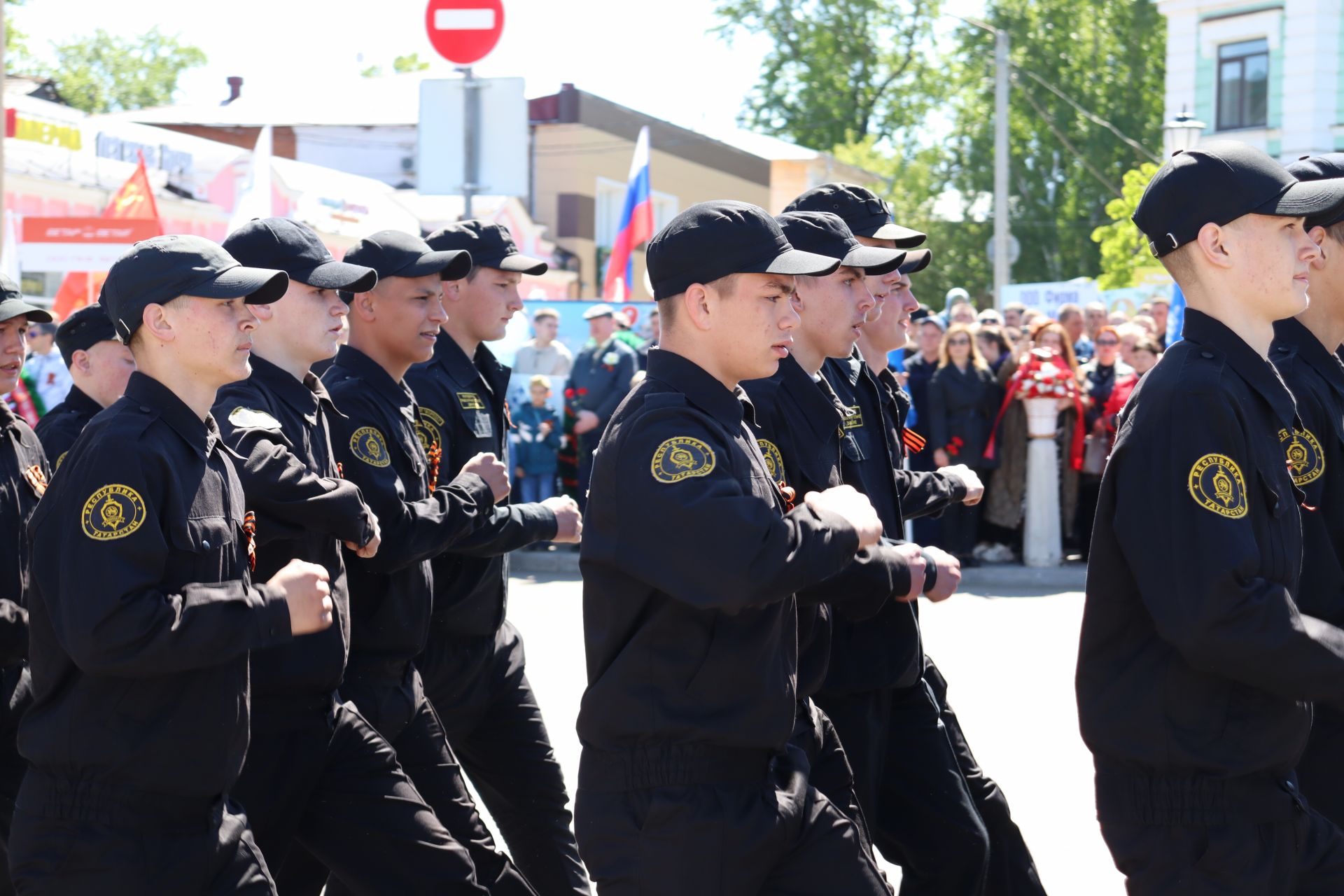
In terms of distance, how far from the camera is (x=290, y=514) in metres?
4.25

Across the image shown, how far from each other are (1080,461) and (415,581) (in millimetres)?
9679

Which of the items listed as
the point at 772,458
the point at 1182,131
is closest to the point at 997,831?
the point at 772,458

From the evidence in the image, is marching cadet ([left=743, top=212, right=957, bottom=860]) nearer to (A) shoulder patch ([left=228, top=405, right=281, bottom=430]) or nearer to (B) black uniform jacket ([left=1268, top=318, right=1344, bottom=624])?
(B) black uniform jacket ([left=1268, top=318, right=1344, bottom=624])

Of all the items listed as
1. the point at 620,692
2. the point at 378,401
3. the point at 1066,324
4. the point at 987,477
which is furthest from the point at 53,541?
the point at 1066,324

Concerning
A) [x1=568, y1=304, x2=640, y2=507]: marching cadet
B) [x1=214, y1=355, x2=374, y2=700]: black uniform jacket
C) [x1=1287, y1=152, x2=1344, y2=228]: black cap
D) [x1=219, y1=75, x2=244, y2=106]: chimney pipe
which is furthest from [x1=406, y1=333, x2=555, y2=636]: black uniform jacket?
[x1=219, y1=75, x2=244, y2=106]: chimney pipe

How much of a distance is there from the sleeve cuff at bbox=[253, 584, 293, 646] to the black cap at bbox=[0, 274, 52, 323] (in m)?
2.15

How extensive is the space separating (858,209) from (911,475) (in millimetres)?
863

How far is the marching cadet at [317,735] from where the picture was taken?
424cm

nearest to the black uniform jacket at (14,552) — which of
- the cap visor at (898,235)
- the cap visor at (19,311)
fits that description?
the cap visor at (19,311)

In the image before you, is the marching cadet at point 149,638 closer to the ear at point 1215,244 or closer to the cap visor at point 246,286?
the cap visor at point 246,286

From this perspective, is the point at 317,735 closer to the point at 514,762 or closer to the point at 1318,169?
the point at 514,762

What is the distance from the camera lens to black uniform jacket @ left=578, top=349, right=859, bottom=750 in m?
3.37

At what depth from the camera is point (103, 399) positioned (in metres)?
5.81

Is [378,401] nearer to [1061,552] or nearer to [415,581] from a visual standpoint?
[415,581]
